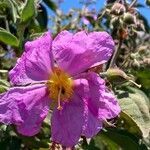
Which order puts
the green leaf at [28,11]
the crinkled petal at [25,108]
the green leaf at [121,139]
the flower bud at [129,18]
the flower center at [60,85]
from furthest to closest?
the flower bud at [129,18] → the green leaf at [121,139] → the green leaf at [28,11] → the flower center at [60,85] → the crinkled petal at [25,108]

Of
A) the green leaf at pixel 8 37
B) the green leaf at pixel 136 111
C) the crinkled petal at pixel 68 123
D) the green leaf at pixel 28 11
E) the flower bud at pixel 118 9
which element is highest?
the green leaf at pixel 28 11

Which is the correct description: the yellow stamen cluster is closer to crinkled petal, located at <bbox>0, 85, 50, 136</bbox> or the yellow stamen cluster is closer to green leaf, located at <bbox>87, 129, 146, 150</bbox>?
crinkled petal, located at <bbox>0, 85, 50, 136</bbox>

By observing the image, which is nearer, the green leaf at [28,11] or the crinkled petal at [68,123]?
the crinkled petal at [68,123]

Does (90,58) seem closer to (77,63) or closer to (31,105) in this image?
(77,63)

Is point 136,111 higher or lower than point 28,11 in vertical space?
lower

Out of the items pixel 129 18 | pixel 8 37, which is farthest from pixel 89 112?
pixel 129 18

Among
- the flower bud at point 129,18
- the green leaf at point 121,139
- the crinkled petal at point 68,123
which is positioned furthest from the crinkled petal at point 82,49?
the flower bud at point 129,18

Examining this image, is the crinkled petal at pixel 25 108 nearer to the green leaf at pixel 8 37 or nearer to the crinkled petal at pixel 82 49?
the crinkled petal at pixel 82 49

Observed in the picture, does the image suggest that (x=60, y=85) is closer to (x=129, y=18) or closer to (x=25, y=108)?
(x=25, y=108)
